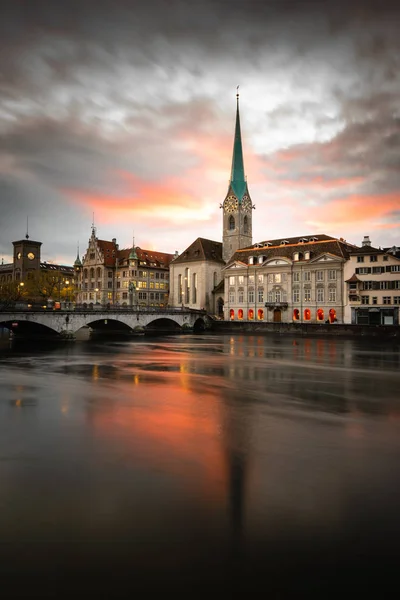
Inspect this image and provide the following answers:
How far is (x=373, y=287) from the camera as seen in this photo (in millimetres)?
68375

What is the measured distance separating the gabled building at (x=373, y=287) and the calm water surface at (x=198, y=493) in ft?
170

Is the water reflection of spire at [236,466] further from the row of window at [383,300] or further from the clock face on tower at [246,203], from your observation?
the clock face on tower at [246,203]

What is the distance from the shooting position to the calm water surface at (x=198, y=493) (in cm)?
624

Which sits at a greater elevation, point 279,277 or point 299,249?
point 299,249

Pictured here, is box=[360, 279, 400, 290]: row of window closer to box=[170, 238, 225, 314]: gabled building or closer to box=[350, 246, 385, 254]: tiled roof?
box=[350, 246, 385, 254]: tiled roof

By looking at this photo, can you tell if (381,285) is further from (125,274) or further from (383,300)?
(125,274)

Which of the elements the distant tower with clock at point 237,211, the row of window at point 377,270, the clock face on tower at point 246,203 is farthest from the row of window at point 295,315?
the clock face on tower at point 246,203

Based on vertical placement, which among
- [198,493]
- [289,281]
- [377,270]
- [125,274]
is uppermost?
[125,274]

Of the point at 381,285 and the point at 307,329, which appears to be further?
the point at 307,329

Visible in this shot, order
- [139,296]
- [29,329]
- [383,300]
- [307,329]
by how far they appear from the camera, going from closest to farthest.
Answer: [29,329] → [383,300] → [307,329] → [139,296]

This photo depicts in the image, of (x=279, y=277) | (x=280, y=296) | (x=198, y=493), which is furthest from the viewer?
(x=279, y=277)

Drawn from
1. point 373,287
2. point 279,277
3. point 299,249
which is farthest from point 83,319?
point 373,287

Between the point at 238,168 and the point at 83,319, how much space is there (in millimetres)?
70034

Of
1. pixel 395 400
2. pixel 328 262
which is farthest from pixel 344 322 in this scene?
pixel 395 400
